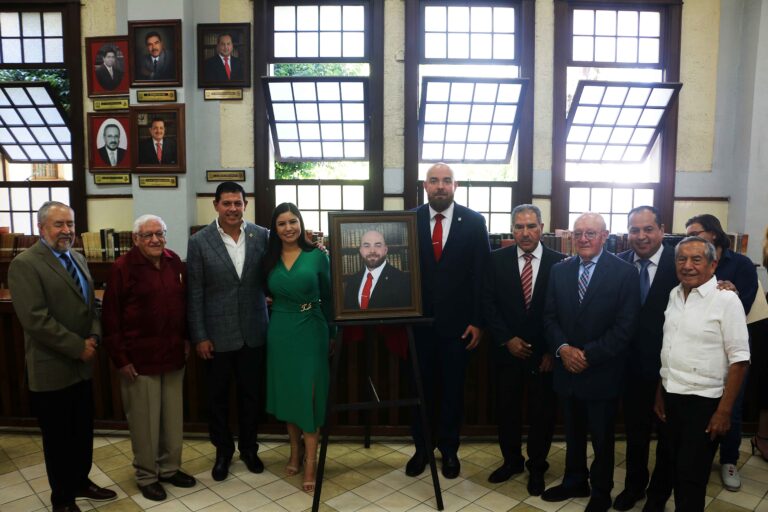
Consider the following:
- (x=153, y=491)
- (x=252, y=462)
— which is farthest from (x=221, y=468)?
(x=153, y=491)

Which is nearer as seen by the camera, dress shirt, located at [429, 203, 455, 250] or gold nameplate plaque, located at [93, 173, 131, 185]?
dress shirt, located at [429, 203, 455, 250]

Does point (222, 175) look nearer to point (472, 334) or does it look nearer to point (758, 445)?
point (472, 334)

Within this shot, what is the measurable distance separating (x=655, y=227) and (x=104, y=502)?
11.3 feet

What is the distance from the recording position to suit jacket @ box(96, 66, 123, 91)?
19.3 ft

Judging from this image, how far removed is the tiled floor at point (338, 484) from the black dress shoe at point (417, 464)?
5 cm

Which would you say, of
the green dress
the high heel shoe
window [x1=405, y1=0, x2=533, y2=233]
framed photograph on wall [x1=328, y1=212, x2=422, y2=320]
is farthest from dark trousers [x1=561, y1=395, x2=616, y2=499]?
window [x1=405, y1=0, x2=533, y2=233]

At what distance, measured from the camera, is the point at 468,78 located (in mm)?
5781

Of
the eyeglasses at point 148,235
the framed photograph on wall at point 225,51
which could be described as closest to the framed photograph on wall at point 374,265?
the eyeglasses at point 148,235

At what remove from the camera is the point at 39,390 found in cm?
264

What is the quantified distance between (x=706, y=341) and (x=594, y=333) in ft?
1.74

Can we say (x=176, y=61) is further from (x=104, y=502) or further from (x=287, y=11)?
(x=104, y=502)

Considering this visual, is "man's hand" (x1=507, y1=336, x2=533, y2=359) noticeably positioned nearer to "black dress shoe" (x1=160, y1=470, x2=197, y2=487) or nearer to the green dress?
the green dress

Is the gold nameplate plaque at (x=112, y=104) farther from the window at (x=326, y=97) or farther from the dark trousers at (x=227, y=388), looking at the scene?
the dark trousers at (x=227, y=388)

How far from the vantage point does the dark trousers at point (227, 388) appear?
10.3 ft
